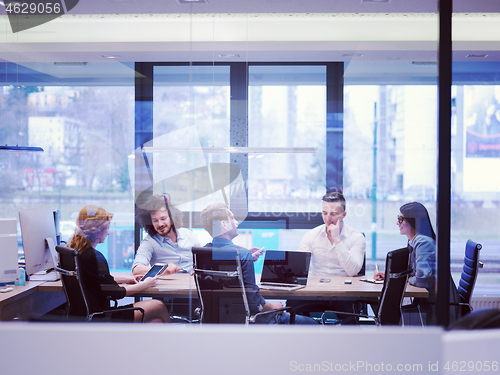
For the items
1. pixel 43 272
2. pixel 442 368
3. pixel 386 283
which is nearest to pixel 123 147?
pixel 43 272

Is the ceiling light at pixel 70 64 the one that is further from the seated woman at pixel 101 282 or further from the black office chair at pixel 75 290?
the black office chair at pixel 75 290

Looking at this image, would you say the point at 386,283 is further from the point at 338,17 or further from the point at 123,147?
the point at 123,147

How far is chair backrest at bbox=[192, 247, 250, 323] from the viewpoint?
3.01m

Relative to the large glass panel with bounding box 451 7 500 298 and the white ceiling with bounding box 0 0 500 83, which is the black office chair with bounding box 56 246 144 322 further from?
the large glass panel with bounding box 451 7 500 298

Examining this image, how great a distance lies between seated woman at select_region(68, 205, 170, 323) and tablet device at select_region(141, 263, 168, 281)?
11 centimetres

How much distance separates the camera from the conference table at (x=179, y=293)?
3.12 metres

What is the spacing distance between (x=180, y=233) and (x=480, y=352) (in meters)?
3.12

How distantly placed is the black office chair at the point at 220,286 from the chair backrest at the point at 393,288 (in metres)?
0.99

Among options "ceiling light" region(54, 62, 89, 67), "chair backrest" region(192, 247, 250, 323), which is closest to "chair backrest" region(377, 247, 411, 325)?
"chair backrest" region(192, 247, 250, 323)

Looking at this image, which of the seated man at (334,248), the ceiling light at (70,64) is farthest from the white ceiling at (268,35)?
the seated man at (334,248)

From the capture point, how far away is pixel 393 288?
304cm

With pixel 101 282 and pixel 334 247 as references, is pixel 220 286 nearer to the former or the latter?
pixel 101 282

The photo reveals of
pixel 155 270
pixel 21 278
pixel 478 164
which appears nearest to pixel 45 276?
pixel 21 278

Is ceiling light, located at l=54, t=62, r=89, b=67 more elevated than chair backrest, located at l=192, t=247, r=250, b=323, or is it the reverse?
ceiling light, located at l=54, t=62, r=89, b=67
